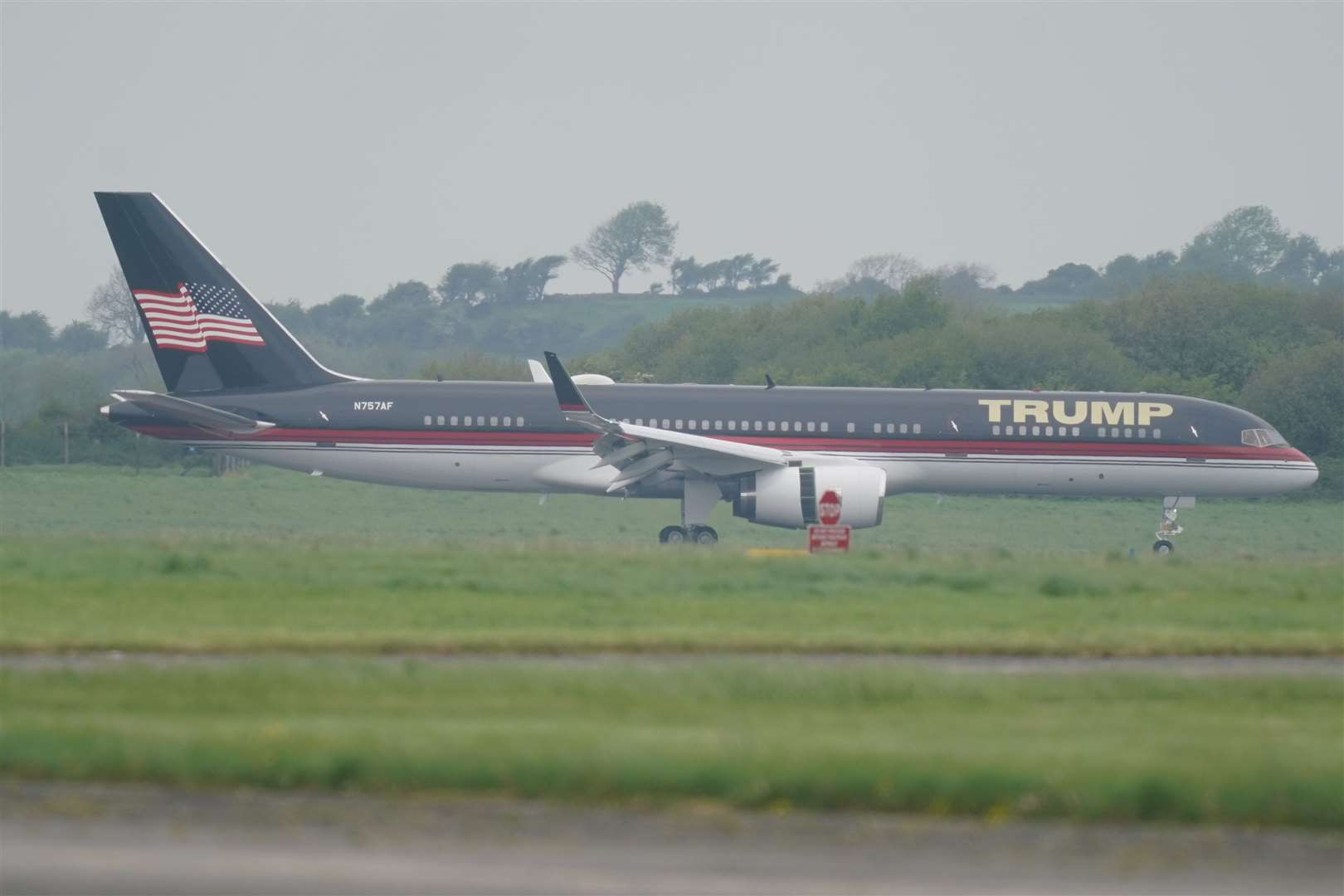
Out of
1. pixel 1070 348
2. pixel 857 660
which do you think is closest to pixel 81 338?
pixel 1070 348

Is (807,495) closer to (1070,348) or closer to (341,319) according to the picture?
(1070,348)

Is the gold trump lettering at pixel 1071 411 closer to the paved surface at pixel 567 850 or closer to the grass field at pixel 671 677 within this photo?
the grass field at pixel 671 677

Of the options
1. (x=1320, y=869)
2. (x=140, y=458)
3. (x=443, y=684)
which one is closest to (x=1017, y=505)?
(x=140, y=458)

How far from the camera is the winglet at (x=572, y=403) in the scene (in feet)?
92.7

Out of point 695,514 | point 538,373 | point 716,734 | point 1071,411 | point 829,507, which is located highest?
point 538,373

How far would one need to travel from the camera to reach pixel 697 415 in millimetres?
31016

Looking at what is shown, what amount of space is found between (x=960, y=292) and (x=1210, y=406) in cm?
7892

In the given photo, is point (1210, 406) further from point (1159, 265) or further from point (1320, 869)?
point (1159, 265)

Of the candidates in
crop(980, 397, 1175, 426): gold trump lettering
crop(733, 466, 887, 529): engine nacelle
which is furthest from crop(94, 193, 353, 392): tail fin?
crop(980, 397, 1175, 426): gold trump lettering

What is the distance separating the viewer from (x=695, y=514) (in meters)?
30.2

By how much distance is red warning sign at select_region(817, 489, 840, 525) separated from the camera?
28.3 m

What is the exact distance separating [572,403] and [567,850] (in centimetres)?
2014

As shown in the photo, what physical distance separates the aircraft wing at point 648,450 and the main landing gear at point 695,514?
1.33 ft

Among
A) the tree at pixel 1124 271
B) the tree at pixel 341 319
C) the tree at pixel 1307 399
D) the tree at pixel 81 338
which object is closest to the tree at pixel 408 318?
the tree at pixel 341 319
